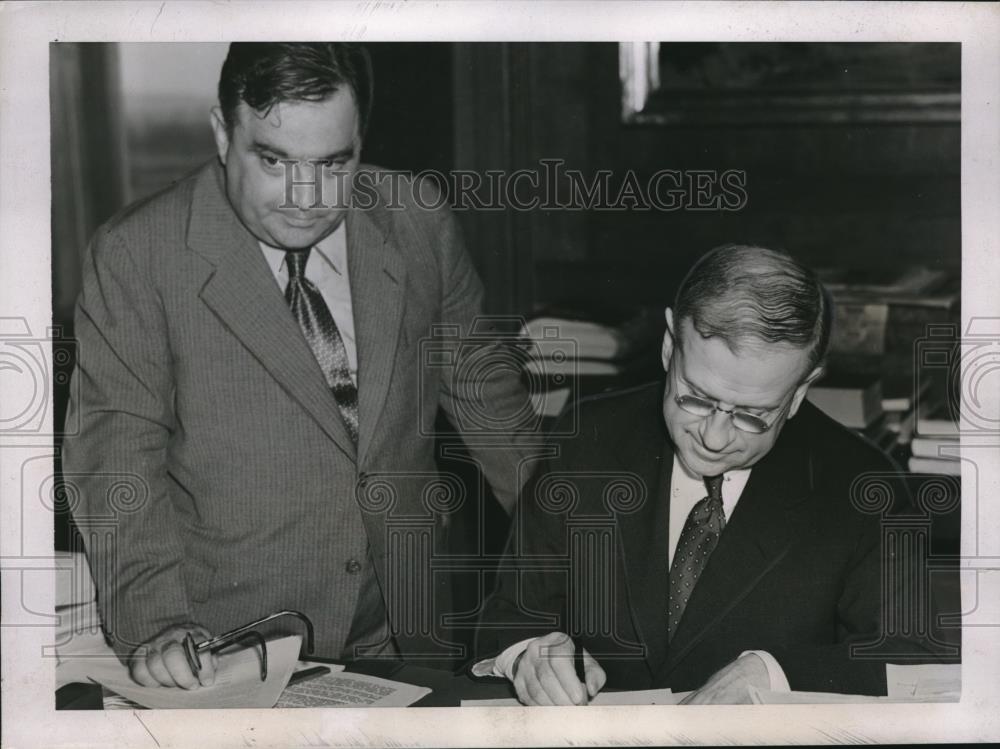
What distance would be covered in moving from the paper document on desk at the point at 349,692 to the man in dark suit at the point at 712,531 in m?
0.13

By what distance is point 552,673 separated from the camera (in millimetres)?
1831

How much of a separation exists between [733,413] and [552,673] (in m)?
0.48

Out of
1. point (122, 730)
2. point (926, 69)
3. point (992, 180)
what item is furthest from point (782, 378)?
point (122, 730)

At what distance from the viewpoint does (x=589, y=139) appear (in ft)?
6.40

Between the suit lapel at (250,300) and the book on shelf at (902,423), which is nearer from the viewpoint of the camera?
the suit lapel at (250,300)

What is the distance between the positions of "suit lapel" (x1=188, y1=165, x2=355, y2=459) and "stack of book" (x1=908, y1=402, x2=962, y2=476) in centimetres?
89

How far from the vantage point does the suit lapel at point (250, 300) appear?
176cm

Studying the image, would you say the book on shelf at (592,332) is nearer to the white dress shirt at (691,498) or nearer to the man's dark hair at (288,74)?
the white dress shirt at (691,498)

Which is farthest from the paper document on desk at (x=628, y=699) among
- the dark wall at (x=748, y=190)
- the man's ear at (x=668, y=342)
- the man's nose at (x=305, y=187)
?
the man's nose at (x=305, y=187)

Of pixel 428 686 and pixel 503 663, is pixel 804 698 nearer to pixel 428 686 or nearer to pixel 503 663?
pixel 503 663

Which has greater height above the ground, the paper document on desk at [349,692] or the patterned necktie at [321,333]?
the patterned necktie at [321,333]

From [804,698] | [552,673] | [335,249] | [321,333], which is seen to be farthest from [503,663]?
[335,249]

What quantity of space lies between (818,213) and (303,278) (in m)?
0.85

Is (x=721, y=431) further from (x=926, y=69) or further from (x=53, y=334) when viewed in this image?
(x=53, y=334)
